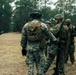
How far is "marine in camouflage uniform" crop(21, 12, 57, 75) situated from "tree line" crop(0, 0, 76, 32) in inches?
2375

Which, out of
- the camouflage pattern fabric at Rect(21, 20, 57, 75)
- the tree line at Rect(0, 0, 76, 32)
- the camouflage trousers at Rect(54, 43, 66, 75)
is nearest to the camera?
the camouflage pattern fabric at Rect(21, 20, 57, 75)

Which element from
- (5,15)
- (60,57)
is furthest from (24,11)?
(60,57)

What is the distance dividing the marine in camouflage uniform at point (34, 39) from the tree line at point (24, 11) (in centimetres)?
6033

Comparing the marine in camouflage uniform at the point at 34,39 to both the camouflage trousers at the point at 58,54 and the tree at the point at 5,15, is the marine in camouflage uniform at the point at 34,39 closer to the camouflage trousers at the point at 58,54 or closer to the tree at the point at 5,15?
the camouflage trousers at the point at 58,54

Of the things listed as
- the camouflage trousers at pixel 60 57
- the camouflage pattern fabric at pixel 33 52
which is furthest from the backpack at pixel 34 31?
the camouflage trousers at pixel 60 57

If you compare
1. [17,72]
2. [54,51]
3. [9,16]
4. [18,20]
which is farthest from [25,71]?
[9,16]

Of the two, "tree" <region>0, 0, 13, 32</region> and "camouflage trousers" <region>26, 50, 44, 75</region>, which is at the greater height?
"camouflage trousers" <region>26, 50, 44, 75</region>

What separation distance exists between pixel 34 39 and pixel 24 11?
206 feet

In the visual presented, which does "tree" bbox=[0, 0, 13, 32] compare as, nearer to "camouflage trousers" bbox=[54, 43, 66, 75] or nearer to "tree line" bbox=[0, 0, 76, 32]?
"tree line" bbox=[0, 0, 76, 32]

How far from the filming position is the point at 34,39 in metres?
7.80

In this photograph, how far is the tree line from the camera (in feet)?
230

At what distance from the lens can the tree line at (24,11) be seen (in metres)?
70.1

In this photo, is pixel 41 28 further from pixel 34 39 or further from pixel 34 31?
pixel 34 39

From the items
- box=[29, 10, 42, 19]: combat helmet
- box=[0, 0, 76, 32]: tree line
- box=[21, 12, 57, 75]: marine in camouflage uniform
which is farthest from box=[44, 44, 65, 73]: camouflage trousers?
box=[0, 0, 76, 32]: tree line
